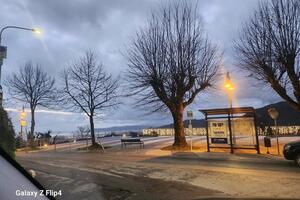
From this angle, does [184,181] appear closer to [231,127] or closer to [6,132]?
[6,132]

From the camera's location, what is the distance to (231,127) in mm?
24375

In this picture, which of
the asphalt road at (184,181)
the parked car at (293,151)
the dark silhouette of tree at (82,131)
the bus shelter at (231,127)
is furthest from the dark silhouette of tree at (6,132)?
the dark silhouette of tree at (82,131)

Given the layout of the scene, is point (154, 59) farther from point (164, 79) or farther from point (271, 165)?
point (271, 165)

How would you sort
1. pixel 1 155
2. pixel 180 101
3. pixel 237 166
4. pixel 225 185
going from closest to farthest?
pixel 1 155, pixel 225 185, pixel 237 166, pixel 180 101

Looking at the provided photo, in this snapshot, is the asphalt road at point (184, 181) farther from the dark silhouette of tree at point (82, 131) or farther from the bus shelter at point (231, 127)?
the dark silhouette of tree at point (82, 131)

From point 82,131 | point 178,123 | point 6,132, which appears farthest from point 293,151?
point 82,131

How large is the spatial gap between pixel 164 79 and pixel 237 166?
1227 cm

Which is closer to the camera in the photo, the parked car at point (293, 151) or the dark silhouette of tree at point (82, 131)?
the parked car at point (293, 151)

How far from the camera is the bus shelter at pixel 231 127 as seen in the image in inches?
931

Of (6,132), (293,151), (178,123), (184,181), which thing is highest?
(178,123)

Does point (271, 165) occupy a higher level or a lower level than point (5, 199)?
lower

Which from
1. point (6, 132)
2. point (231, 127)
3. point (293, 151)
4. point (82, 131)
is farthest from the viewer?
point (82, 131)

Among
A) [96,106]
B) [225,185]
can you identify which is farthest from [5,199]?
[96,106]

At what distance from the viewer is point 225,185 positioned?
11922 mm
